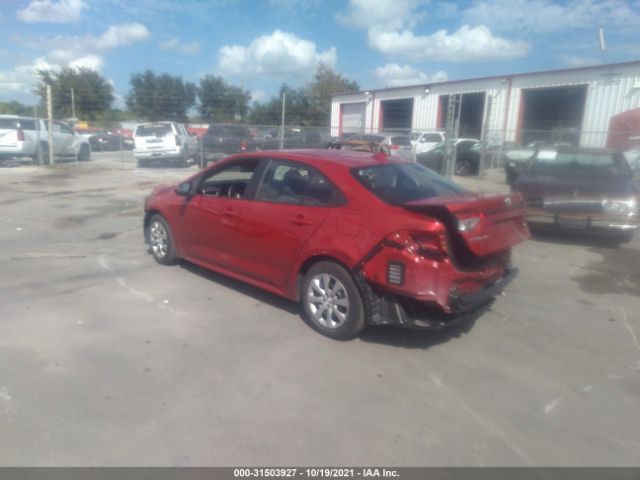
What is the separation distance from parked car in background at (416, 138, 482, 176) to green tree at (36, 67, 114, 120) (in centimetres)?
4318

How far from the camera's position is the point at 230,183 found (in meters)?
5.68

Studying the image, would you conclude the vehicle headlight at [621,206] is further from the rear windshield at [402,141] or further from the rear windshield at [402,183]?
the rear windshield at [402,141]

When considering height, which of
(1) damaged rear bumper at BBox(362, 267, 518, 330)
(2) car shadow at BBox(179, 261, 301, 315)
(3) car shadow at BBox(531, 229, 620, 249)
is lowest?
(2) car shadow at BBox(179, 261, 301, 315)

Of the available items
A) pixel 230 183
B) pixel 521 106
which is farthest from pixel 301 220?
pixel 521 106

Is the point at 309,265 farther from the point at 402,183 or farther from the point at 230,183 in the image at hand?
the point at 230,183

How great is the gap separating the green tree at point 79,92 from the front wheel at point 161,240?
50703 mm

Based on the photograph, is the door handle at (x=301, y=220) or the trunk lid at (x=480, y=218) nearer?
the trunk lid at (x=480, y=218)

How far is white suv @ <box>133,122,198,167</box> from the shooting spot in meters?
19.8

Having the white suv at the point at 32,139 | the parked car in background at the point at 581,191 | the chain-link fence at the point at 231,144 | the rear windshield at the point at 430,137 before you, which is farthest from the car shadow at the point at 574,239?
the white suv at the point at 32,139

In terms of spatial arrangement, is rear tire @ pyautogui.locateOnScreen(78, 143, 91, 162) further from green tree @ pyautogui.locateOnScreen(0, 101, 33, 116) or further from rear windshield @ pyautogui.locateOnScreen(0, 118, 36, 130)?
green tree @ pyautogui.locateOnScreen(0, 101, 33, 116)

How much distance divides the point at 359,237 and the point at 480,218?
945 millimetres

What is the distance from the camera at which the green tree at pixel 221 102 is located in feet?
181

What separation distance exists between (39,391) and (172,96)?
56.0 m

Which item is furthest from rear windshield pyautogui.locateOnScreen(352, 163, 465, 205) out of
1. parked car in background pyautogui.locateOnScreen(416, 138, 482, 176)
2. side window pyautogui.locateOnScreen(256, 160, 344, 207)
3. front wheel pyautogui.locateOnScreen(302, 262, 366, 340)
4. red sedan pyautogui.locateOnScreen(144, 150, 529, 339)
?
parked car in background pyautogui.locateOnScreen(416, 138, 482, 176)
